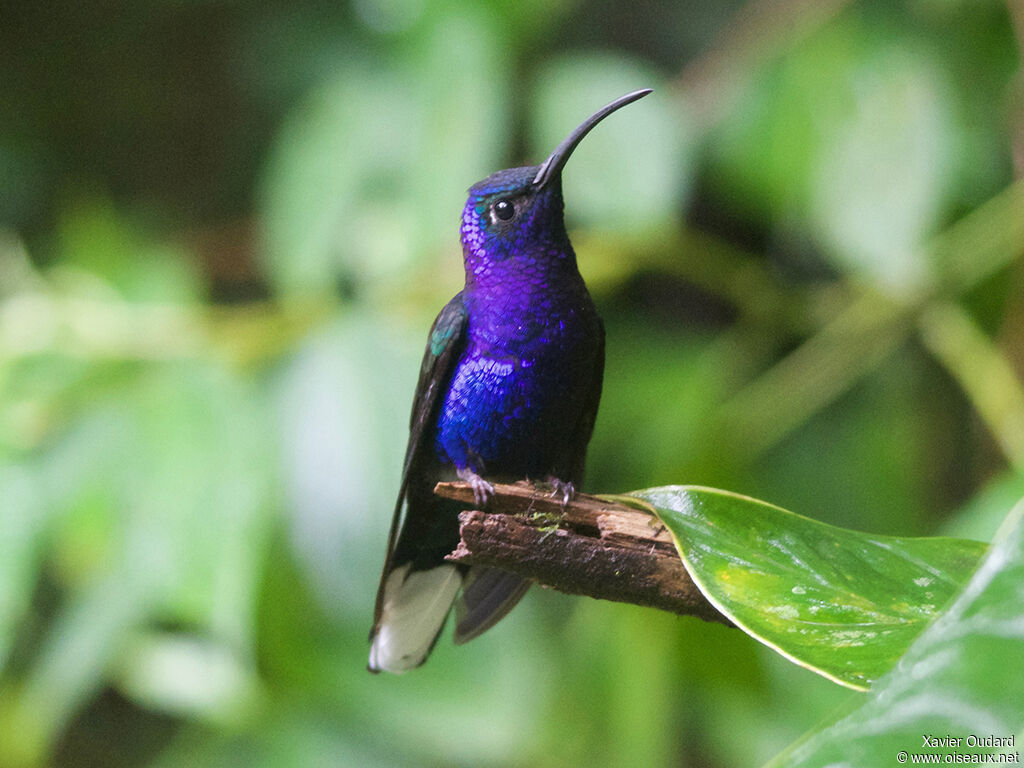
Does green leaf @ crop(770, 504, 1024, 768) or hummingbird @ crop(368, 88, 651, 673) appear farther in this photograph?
hummingbird @ crop(368, 88, 651, 673)

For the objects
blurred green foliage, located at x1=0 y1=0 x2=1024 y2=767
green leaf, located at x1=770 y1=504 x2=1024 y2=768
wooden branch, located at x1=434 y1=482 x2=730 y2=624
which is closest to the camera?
green leaf, located at x1=770 y1=504 x2=1024 y2=768

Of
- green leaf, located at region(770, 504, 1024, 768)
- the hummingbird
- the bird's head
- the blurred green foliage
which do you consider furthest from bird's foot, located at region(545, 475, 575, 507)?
the blurred green foliage

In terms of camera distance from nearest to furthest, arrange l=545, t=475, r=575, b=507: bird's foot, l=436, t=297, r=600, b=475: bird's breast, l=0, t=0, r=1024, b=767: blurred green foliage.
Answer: l=545, t=475, r=575, b=507: bird's foot < l=436, t=297, r=600, b=475: bird's breast < l=0, t=0, r=1024, b=767: blurred green foliage

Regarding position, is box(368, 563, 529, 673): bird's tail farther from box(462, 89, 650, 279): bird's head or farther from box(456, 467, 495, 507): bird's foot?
box(462, 89, 650, 279): bird's head

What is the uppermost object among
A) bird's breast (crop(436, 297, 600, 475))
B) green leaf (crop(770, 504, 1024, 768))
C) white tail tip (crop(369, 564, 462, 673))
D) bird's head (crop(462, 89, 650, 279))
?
bird's head (crop(462, 89, 650, 279))

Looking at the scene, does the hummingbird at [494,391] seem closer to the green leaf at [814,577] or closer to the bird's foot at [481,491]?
the bird's foot at [481,491]

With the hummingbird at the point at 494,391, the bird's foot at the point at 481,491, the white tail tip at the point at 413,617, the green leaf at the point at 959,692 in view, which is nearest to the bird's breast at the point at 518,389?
the hummingbird at the point at 494,391

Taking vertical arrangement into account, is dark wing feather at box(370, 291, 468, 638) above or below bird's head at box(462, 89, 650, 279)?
below
